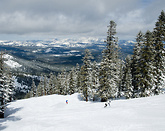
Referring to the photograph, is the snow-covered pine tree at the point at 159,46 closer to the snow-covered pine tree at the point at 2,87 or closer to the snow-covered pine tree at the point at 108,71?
the snow-covered pine tree at the point at 108,71

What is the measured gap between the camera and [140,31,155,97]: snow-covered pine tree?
2288 cm

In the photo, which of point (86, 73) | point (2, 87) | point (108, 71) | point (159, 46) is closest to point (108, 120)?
point (108, 71)

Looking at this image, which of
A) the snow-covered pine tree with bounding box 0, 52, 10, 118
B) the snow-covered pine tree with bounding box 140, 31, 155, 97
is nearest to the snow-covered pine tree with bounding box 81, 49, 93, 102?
the snow-covered pine tree with bounding box 140, 31, 155, 97

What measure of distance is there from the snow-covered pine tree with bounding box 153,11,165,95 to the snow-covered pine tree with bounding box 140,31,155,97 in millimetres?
1335

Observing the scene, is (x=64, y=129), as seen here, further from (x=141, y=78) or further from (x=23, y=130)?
(x=141, y=78)

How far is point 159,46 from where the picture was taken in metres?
23.9

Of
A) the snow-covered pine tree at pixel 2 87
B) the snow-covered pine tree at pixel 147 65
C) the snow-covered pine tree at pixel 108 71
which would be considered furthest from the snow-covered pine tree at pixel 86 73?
the snow-covered pine tree at pixel 2 87

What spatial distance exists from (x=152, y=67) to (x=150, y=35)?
606cm

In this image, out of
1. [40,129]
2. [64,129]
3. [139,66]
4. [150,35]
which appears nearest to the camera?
[64,129]

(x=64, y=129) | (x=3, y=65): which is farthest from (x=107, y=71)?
(x=3, y=65)

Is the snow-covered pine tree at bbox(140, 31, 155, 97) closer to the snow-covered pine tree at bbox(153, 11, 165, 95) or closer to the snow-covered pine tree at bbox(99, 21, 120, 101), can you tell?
the snow-covered pine tree at bbox(153, 11, 165, 95)

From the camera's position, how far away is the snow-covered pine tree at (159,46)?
2360cm

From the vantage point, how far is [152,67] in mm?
23219

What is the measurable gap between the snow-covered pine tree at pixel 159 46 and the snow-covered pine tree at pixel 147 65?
1335mm
